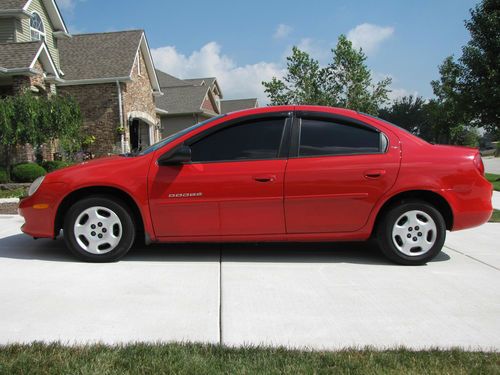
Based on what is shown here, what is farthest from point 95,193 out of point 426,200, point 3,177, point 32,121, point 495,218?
point 3,177

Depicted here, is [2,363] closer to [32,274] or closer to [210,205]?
[32,274]

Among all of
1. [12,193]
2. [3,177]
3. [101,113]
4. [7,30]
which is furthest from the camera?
[101,113]

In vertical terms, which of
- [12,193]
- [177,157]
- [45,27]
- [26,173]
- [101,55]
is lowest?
[12,193]

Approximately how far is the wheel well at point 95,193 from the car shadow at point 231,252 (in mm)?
450

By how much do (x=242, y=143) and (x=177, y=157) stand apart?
27.8 inches

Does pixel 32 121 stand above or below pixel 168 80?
below

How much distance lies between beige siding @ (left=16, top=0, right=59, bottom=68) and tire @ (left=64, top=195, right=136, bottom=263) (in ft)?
57.6

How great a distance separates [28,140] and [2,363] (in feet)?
42.7

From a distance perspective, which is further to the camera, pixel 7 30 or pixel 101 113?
pixel 101 113

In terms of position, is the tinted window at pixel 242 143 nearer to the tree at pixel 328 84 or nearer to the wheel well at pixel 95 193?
the wheel well at pixel 95 193

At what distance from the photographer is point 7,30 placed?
19.5 meters

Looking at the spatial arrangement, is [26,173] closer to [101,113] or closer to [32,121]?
A: [32,121]

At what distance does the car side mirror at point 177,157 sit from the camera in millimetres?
4867

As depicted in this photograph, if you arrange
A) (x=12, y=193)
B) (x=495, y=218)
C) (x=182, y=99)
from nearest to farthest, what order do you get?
(x=495, y=218) < (x=12, y=193) < (x=182, y=99)
